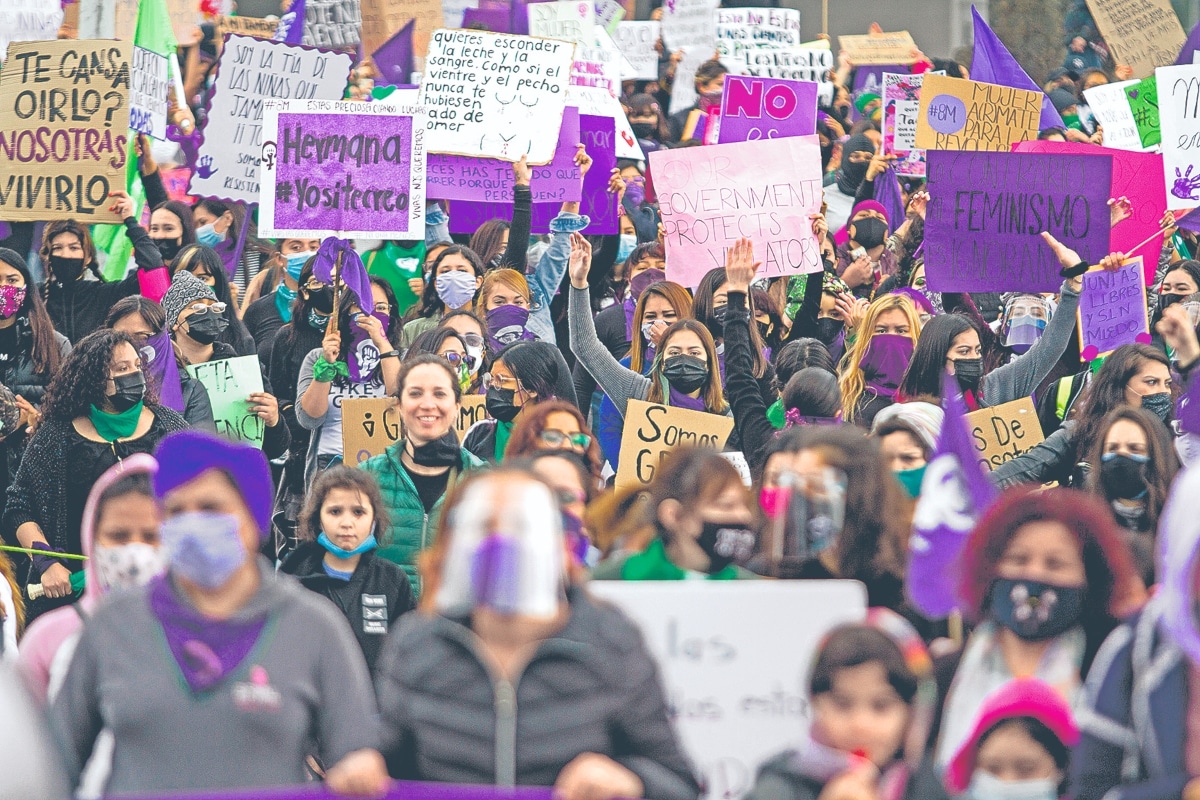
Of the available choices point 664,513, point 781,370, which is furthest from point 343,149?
point 664,513

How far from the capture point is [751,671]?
13.5 ft

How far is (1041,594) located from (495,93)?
697cm

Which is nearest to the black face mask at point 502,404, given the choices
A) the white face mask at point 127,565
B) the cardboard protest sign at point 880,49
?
the white face mask at point 127,565

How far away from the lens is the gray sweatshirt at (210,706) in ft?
11.6

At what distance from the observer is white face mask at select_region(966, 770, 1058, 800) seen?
340 cm

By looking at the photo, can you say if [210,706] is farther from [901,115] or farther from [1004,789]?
[901,115]

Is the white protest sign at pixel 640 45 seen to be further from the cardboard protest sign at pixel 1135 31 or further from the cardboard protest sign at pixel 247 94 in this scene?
the cardboard protest sign at pixel 247 94

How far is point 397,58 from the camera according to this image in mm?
13750

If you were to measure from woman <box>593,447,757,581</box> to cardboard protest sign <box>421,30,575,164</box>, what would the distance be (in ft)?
18.6

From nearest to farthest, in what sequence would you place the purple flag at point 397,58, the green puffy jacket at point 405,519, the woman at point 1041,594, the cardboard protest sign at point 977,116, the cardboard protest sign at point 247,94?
the woman at point 1041,594 → the green puffy jacket at point 405,519 → the cardboard protest sign at point 247,94 → the cardboard protest sign at point 977,116 → the purple flag at point 397,58

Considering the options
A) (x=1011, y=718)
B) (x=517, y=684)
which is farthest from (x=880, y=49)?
(x=517, y=684)

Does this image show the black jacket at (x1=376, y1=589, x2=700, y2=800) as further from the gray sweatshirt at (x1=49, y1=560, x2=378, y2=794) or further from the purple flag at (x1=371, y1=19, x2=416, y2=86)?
the purple flag at (x1=371, y1=19, x2=416, y2=86)

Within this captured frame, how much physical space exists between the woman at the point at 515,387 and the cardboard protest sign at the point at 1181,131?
3.98 m

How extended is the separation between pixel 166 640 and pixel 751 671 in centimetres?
124
